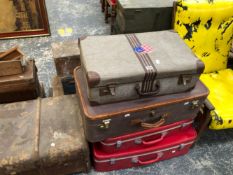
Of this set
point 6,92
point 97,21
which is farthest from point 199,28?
point 97,21

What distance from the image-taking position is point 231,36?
6.30 ft

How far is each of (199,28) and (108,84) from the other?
1.09 meters

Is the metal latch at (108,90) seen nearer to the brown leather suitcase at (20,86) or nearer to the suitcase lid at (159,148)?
the suitcase lid at (159,148)

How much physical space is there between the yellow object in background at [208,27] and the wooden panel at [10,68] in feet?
4.17

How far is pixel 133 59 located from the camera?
1266 mm

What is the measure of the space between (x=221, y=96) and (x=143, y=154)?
77 centimetres

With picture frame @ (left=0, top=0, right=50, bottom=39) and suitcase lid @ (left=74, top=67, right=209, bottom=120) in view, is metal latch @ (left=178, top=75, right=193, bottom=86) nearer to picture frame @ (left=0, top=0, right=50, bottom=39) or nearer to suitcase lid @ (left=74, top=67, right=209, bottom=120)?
suitcase lid @ (left=74, top=67, right=209, bottom=120)

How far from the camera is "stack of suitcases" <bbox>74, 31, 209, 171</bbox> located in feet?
3.97

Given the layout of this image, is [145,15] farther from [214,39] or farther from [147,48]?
[147,48]

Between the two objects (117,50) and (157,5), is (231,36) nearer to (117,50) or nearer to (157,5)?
(157,5)

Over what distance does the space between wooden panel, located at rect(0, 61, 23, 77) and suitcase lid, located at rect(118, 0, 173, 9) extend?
3.34ft

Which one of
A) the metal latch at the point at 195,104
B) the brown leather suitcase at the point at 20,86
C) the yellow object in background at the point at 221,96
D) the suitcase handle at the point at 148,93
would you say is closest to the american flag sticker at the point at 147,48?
the suitcase handle at the point at 148,93

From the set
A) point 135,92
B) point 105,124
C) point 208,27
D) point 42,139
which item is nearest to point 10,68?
point 42,139

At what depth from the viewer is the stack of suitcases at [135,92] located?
121 cm
